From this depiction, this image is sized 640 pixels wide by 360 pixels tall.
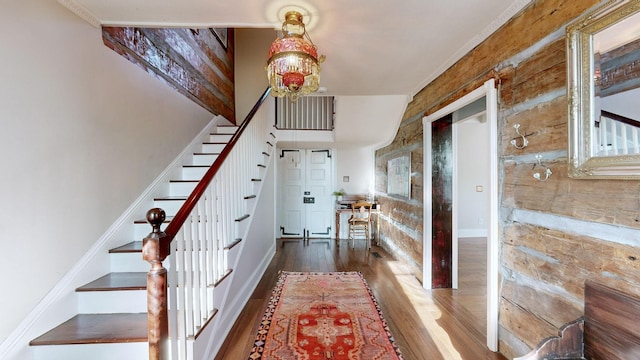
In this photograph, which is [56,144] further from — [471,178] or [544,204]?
[471,178]

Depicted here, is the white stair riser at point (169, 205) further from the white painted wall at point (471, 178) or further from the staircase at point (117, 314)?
the white painted wall at point (471, 178)

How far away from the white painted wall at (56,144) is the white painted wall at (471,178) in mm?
5842

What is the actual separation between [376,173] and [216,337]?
4386 millimetres

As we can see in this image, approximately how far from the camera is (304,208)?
5.90m

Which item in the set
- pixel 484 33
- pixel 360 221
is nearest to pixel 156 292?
pixel 484 33

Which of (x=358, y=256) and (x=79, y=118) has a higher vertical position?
(x=79, y=118)

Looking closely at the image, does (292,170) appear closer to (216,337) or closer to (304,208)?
(304,208)

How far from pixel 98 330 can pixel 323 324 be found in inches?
63.2

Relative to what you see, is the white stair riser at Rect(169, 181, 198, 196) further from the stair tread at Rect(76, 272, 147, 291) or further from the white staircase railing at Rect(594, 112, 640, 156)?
the white staircase railing at Rect(594, 112, 640, 156)

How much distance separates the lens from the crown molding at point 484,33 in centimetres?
167

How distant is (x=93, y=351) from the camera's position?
4.79ft

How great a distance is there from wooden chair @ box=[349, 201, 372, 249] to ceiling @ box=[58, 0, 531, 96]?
2961 millimetres


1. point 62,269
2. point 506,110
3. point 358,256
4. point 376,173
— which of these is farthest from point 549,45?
point 376,173

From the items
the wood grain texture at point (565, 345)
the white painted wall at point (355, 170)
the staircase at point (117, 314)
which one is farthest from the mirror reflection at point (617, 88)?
the white painted wall at point (355, 170)
